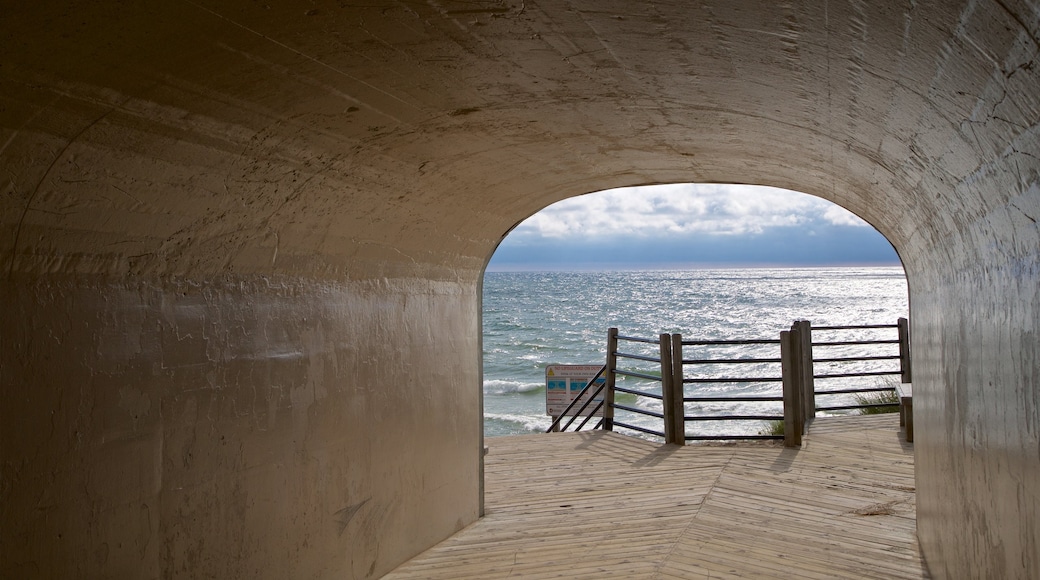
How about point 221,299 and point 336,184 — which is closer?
→ point 221,299

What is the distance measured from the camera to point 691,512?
5.54 m

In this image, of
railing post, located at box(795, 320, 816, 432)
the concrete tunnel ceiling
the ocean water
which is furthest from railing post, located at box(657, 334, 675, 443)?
the ocean water

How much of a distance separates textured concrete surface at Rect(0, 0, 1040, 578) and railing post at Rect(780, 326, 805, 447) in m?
2.99

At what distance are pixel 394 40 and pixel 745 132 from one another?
184 centimetres

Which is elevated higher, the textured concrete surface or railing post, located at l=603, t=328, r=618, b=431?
the textured concrete surface

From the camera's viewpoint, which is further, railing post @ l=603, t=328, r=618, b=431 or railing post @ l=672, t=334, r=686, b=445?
railing post @ l=603, t=328, r=618, b=431

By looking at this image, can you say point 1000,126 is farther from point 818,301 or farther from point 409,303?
point 818,301

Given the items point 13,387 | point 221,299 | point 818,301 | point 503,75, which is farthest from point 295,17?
point 818,301

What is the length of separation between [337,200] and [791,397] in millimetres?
5199

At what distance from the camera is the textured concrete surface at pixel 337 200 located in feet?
6.63

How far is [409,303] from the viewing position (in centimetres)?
484

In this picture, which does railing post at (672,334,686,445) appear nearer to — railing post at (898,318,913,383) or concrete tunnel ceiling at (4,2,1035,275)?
railing post at (898,318,913,383)

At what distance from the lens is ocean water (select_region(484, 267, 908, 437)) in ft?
70.7

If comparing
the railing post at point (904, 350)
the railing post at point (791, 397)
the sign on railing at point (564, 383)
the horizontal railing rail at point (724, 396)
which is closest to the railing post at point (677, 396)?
the horizontal railing rail at point (724, 396)
